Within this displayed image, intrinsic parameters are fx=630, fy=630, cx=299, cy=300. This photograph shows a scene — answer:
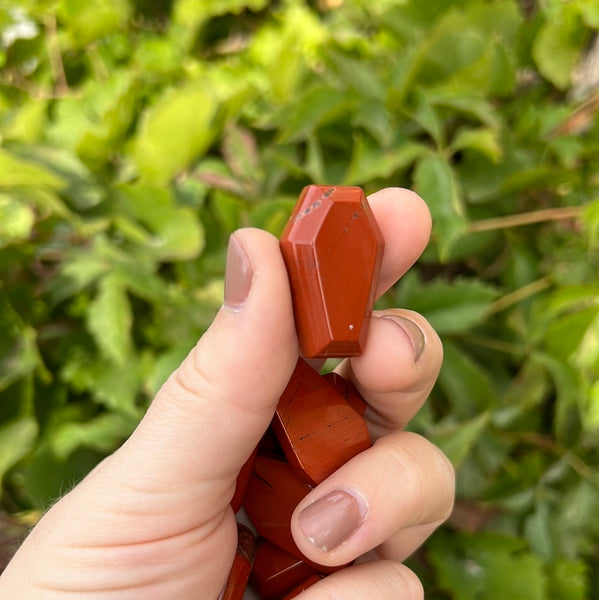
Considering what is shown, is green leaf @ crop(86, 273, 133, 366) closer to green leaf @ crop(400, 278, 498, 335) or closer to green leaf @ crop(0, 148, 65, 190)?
green leaf @ crop(0, 148, 65, 190)

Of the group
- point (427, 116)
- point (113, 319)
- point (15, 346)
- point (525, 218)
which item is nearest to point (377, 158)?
point (427, 116)

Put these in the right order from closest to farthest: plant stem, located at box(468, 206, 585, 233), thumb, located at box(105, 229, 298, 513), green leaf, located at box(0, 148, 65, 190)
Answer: thumb, located at box(105, 229, 298, 513), green leaf, located at box(0, 148, 65, 190), plant stem, located at box(468, 206, 585, 233)

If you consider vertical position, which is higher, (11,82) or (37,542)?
(11,82)

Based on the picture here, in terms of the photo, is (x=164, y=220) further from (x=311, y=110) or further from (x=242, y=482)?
(x=242, y=482)

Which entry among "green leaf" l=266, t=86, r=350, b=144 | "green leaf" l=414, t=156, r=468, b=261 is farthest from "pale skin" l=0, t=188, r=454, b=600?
"green leaf" l=266, t=86, r=350, b=144

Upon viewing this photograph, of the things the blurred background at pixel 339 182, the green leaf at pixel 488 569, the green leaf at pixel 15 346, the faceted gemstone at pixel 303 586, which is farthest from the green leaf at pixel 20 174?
the green leaf at pixel 488 569

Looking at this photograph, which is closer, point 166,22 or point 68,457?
point 68,457

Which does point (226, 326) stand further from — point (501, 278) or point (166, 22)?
point (166, 22)

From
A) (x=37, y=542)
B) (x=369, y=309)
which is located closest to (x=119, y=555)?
(x=37, y=542)
